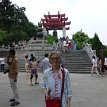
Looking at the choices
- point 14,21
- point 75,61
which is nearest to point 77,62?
point 75,61

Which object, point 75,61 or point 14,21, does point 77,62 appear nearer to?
point 75,61

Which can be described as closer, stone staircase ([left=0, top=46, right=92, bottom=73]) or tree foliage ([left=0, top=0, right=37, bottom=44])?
stone staircase ([left=0, top=46, right=92, bottom=73])

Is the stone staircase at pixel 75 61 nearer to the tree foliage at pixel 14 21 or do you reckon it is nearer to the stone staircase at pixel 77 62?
the stone staircase at pixel 77 62

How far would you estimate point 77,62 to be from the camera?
33.0 meters

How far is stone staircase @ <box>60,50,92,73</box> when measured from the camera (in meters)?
30.3

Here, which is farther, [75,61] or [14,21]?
[14,21]

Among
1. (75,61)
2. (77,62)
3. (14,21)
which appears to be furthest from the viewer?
(14,21)

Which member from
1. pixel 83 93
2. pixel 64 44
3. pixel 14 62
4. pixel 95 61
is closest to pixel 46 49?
pixel 64 44

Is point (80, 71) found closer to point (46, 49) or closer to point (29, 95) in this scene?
point (46, 49)

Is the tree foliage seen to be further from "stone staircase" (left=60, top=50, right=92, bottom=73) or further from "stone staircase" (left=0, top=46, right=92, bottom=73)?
"stone staircase" (left=60, top=50, right=92, bottom=73)

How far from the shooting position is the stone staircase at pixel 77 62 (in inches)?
1194

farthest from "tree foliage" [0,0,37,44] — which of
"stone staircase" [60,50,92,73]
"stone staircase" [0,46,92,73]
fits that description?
"stone staircase" [60,50,92,73]

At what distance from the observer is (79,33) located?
87938 mm

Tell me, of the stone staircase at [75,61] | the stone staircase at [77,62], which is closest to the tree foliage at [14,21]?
the stone staircase at [75,61]
